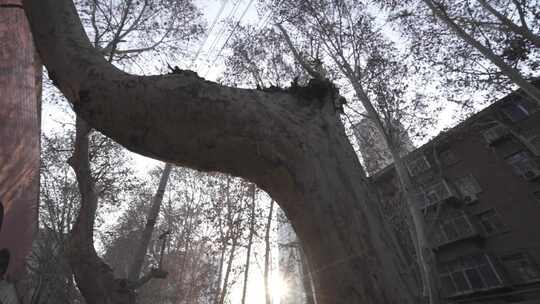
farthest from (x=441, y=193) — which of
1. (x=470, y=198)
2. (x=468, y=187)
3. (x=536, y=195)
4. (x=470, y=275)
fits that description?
(x=470, y=275)

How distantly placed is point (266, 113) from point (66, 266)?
8.89m

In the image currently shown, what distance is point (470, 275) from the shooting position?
1453 cm

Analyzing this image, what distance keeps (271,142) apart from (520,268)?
1808 cm

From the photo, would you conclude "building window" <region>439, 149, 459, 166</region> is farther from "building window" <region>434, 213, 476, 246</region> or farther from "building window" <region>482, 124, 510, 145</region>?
"building window" <region>434, 213, 476, 246</region>

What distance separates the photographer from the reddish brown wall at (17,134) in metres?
4.90

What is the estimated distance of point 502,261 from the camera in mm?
13695

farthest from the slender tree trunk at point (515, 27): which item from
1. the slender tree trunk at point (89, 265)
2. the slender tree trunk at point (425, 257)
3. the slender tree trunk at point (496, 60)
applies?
the slender tree trunk at point (89, 265)

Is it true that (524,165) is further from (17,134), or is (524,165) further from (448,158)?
(17,134)

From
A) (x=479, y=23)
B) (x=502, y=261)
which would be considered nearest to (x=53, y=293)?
(x=479, y=23)

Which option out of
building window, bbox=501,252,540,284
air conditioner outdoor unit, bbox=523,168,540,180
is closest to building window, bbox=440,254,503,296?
building window, bbox=501,252,540,284

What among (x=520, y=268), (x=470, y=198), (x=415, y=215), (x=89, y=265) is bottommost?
(x=89, y=265)

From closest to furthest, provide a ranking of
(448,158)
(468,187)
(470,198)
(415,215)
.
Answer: (415,215) → (470,198) → (468,187) → (448,158)

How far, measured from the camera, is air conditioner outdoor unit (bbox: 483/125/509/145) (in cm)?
1474

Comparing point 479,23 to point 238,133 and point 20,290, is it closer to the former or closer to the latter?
point 238,133
